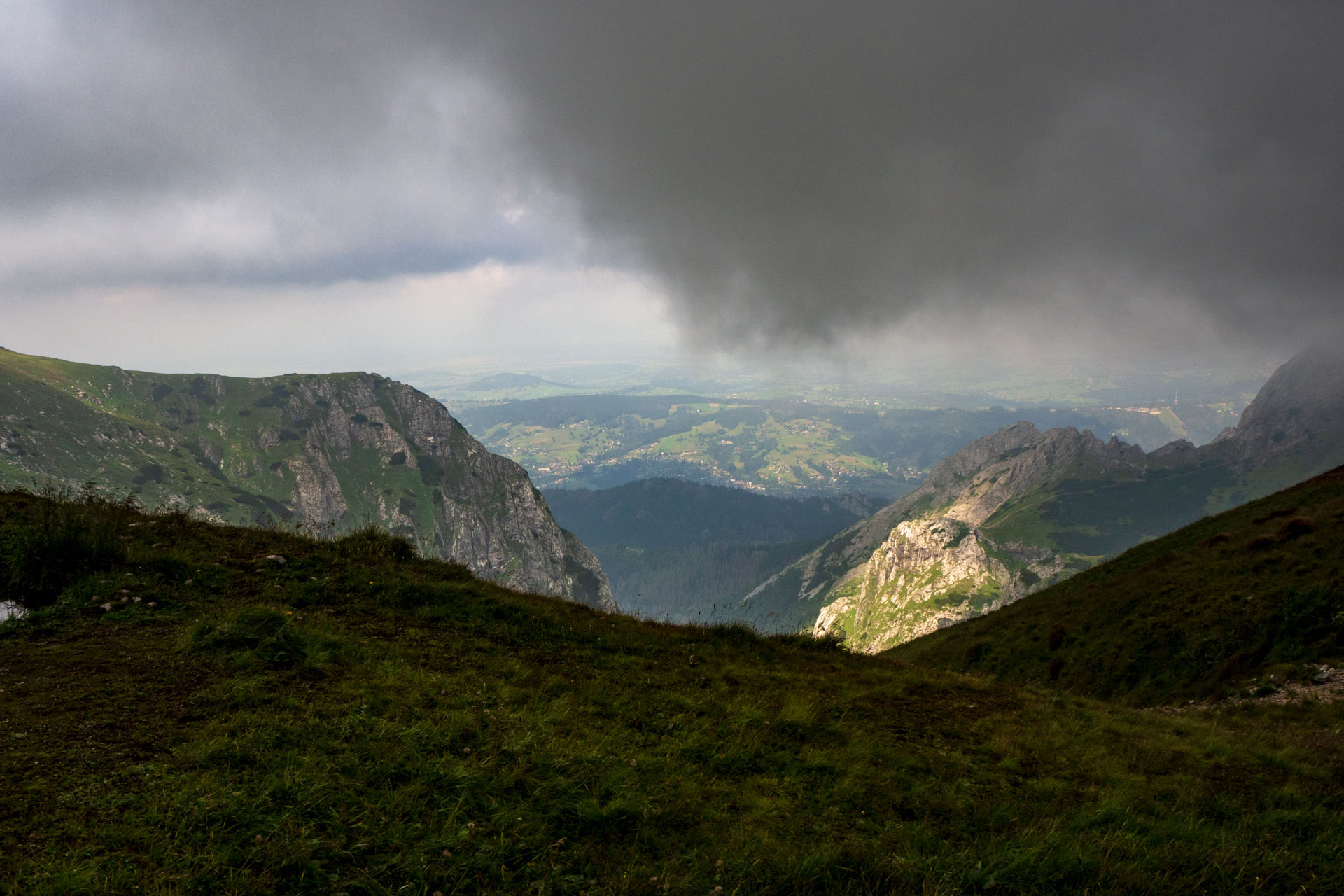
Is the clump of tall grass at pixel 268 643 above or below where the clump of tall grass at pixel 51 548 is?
below

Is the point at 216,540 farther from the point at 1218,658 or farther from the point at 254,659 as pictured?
the point at 1218,658

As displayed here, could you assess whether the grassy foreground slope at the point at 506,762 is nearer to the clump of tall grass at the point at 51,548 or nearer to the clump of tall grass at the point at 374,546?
the clump of tall grass at the point at 51,548

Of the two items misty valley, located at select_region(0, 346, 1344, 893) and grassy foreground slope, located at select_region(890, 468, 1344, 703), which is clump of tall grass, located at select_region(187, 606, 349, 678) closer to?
misty valley, located at select_region(0, 346, 1344, 893)

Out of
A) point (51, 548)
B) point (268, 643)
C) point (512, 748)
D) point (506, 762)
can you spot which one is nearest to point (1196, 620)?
point (512, 748)

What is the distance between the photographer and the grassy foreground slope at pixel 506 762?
14.9 feet

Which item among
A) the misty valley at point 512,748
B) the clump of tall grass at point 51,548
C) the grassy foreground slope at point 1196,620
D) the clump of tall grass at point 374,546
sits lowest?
the grassy foreground slope at point 1196,620

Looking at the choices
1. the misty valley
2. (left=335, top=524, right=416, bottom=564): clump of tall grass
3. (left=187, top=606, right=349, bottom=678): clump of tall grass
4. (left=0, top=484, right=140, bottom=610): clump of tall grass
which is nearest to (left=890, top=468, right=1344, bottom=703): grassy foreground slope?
the misty valley

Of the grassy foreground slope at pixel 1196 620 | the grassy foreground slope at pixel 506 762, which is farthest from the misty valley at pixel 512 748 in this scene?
the grassy foreground slope at pixel 1196 620

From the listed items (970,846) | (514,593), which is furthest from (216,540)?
(970,846)

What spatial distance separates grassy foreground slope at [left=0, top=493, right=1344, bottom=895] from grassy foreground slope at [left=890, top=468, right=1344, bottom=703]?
11.4m

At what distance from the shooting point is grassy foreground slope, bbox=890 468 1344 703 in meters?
19.9

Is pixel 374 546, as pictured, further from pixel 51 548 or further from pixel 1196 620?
pixel 1196 620

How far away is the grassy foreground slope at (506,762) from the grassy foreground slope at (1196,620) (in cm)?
1135

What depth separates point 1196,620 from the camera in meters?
23.5
